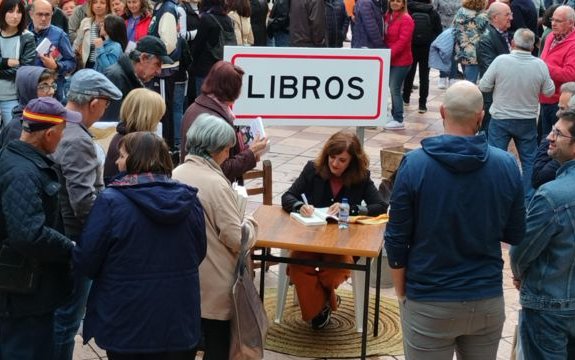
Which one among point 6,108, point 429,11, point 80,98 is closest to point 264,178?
point 80,98

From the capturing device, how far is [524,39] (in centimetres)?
922

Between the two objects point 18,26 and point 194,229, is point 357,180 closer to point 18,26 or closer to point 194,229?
point 194,229

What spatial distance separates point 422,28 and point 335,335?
8.09 metres

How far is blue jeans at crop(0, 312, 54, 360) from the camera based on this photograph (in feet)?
14.4

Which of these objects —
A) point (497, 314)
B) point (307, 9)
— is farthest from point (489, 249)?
point (307, 9)

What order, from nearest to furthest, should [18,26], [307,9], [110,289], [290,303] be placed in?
1. [110,289]
2. [290,303]
3. [18,26]
4. [307,9]

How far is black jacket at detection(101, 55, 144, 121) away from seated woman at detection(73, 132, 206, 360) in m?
3.13

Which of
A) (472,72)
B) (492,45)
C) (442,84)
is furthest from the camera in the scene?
(442,84)

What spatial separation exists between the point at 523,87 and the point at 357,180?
3.57m

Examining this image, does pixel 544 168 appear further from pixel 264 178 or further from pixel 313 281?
pixel 264 178

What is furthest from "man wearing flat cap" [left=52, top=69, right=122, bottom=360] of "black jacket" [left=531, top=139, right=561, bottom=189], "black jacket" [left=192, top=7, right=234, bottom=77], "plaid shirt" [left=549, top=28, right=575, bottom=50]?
"plaid shirt" [left=549, top=28, right=575, bottom=50]

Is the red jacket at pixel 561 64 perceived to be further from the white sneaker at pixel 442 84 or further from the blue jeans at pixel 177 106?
the white sneaker at pixel 442 84

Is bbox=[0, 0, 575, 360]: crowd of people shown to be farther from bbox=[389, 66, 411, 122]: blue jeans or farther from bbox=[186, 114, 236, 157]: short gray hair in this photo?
Result: bbox=[389, 66, 411, 122]: blue jeans

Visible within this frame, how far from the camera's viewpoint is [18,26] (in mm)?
9117
